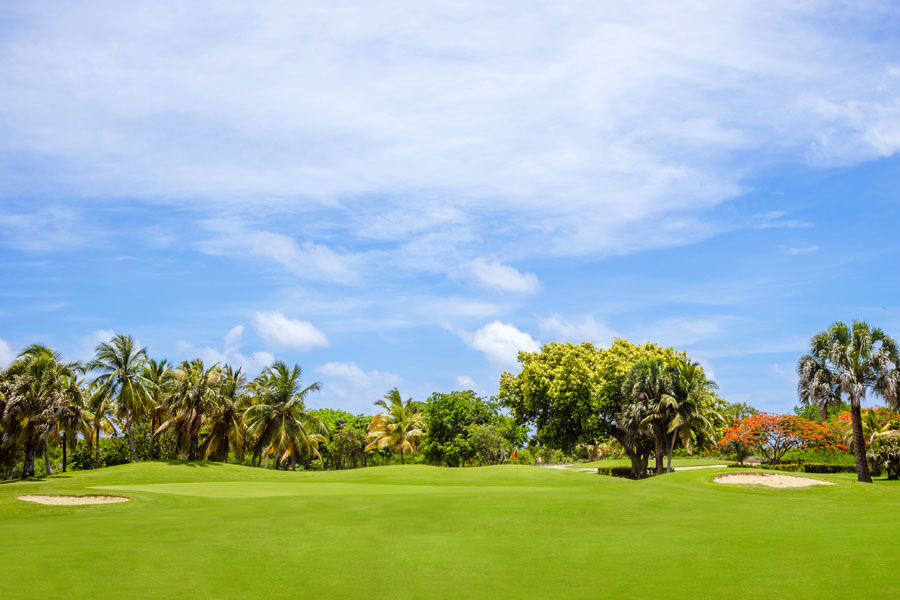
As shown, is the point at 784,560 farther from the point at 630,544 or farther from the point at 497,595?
the point at 497,595

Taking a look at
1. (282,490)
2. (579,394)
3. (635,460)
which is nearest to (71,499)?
(282,490)

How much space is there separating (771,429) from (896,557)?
5901 centimetres

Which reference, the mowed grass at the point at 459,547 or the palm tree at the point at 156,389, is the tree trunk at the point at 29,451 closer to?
the palm tree at the point at 156,389

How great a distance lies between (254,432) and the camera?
66875 millimetres

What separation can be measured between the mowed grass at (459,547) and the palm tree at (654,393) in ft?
77.0

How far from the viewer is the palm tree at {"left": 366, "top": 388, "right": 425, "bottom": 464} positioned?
82.4 meters

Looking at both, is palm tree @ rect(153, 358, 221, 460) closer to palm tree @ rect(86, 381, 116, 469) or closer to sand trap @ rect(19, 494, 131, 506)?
palm tree @ rect(86, 381, 116, 469)

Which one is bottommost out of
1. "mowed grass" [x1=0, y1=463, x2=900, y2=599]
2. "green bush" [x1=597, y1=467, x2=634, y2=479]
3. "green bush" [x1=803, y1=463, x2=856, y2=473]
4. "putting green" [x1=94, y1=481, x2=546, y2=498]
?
"green bush" [x1=597, y1=467, x2=634, y2=479]

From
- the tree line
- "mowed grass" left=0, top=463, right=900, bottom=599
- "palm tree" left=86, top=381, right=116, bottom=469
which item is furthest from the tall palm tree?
"mowed grass" left=0, top=463, right=900, bottom=599

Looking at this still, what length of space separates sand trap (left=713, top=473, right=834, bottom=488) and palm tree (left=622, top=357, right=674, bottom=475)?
14467 millimetres

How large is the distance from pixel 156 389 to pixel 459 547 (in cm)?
5872

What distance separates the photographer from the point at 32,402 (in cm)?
5191

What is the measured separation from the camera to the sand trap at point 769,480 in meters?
Answer: 37.0

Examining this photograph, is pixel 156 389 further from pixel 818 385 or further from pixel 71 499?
pixel 818 385
